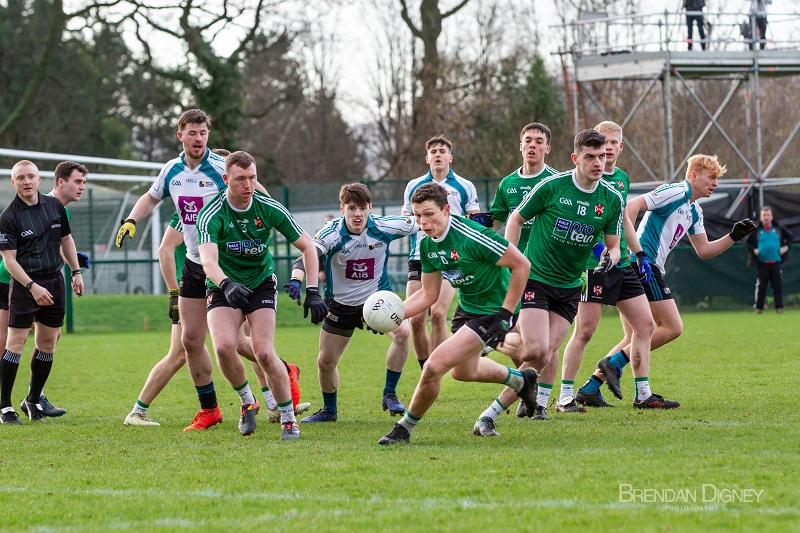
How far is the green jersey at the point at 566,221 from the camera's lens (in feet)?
23.9

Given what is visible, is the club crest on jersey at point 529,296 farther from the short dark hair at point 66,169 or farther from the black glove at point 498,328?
the short dark hair at point 66,169

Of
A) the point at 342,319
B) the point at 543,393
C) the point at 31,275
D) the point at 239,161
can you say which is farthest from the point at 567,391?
the point at 31,275

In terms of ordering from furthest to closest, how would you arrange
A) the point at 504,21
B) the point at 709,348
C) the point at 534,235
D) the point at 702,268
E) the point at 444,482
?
the point at 504,21 → the point at 702,268 → the point at 709,348 → the point at 534,235 → the point at 444,482

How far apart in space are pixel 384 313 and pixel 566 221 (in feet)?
5.08

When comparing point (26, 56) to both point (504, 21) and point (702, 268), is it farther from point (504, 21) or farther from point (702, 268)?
point (702, 268)

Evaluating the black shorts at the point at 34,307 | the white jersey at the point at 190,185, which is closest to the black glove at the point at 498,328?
the white jersey at the point at 190,185

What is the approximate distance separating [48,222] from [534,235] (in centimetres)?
422

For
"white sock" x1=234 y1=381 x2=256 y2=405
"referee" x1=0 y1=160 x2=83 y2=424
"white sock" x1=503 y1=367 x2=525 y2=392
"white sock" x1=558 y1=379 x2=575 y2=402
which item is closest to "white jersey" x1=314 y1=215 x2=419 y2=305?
"white sock" x1=234 y1=381 x2=256 y2=405

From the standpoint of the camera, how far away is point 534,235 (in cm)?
A: 757

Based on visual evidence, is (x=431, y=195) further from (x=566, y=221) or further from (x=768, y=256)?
(x=768, y=256)

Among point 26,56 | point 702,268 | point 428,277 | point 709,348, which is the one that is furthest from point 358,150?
point 428,277

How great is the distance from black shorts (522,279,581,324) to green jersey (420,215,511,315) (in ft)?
1.60

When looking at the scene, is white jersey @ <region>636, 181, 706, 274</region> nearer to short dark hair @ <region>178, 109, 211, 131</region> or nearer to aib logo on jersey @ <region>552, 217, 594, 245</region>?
aib logo on jersey @ <region>552, 217, 594, 245</region>

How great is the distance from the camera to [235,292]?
6.71 meters
